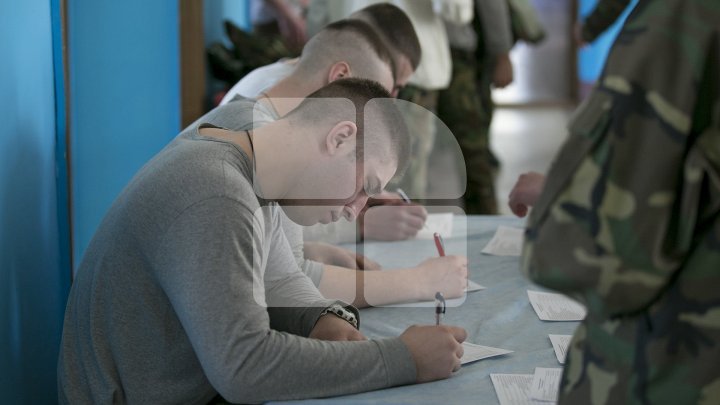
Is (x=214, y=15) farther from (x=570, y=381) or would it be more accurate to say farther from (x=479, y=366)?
(x=570, y=381)

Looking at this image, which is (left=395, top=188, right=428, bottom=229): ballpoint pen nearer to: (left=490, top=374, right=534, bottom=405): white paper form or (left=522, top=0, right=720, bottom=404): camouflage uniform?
(left=490, top=374, right=534, bottom=405): white paper form

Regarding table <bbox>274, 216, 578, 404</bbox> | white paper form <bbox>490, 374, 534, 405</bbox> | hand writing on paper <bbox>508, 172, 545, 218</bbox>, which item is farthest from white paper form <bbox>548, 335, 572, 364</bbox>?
hand writing on paper <bbox>508, 172, 545, 218</bbox>

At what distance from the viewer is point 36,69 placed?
5.70 feet

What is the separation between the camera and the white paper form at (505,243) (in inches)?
85.8

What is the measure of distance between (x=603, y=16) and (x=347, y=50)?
1.78m

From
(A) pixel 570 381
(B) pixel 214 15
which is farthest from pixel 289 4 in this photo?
(A) pixel 570 381

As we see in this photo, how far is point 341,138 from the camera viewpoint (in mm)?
1466

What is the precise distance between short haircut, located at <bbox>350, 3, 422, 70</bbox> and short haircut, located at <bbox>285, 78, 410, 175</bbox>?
103 centimetres

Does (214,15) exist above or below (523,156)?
above

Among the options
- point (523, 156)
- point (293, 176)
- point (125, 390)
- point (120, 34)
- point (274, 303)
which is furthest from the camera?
point (523, 156)

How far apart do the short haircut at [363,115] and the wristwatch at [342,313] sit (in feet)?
0.85

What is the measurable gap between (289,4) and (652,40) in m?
4.97

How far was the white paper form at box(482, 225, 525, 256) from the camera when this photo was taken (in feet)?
7.15

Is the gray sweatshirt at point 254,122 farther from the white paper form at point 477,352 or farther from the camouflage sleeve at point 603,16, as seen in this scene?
the camouflage sleeve at point 603,16
